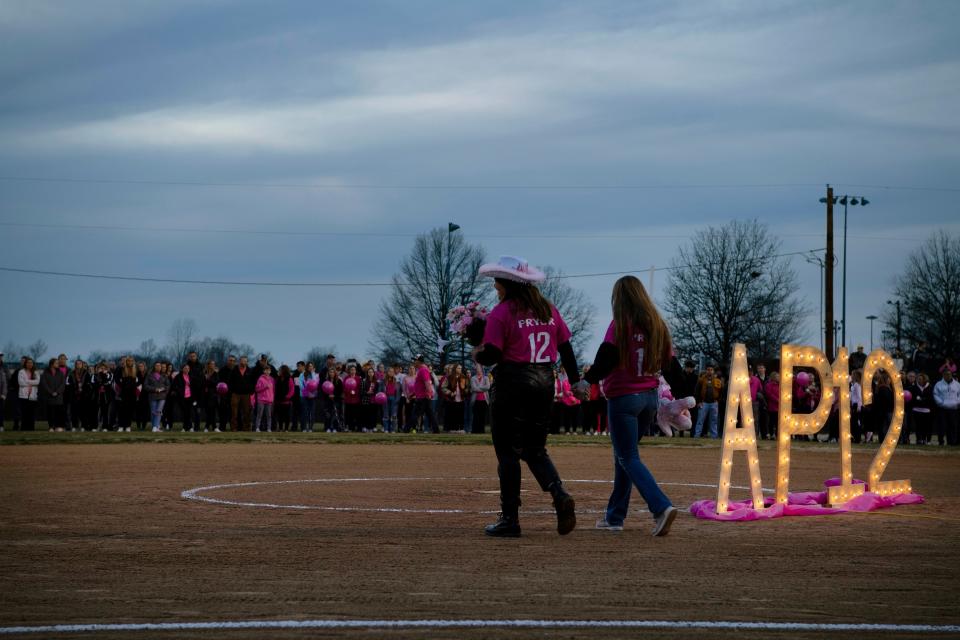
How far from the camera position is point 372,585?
743 centimetres

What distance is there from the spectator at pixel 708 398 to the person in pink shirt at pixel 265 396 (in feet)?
39.0

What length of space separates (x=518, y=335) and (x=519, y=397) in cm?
54

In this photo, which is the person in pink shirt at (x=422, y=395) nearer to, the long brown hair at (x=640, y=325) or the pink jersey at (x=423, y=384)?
the pink jersey at (x=423, y=384)

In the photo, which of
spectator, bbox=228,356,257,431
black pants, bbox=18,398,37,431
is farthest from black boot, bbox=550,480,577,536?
black pants, bbox=18,398,37,431

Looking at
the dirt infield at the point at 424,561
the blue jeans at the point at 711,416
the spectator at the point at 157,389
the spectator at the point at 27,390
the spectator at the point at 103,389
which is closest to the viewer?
the dirt infield at the point at 424,561

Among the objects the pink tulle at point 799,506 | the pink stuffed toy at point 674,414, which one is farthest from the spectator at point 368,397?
the pink stuffed toy at point 674,414

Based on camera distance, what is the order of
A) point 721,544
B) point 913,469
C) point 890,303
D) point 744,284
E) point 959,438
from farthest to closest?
point 890,303
point 744,284
point 959,438
point 913,469
point 721,544

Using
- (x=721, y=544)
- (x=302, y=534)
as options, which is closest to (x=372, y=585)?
(x=302, y=534)

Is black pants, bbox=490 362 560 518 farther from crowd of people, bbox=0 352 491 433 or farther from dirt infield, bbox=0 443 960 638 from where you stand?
crowd of people, bbox=0 352 491 433

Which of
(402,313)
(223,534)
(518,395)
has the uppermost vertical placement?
(402,313)

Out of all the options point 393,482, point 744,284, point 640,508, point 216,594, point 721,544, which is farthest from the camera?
point 744,284

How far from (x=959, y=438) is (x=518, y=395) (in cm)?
2494

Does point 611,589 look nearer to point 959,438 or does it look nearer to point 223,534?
point 223,534

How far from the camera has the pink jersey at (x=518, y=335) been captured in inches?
401
